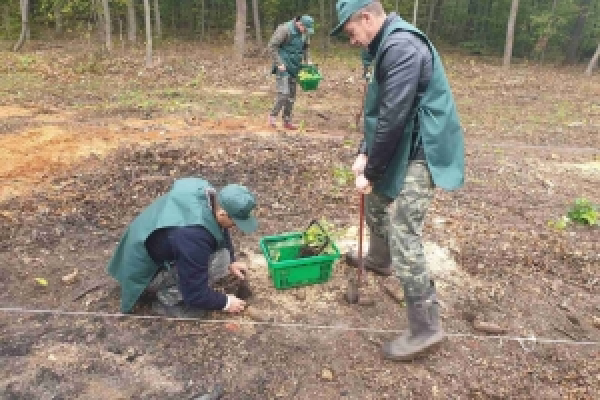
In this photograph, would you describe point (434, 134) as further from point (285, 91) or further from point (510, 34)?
point (510, 34)

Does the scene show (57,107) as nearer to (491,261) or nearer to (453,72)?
(491,261)

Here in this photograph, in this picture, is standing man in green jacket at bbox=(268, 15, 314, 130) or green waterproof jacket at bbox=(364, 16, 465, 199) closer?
green waterproof jacket at bbox=(364, 16, 465, 199)

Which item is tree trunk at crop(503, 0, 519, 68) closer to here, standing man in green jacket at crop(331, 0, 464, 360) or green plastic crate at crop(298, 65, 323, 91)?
green plastic crate at crop(298, 65, 323, 91)

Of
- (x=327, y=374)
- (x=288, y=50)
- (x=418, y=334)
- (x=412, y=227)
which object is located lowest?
(x=327, y=374)

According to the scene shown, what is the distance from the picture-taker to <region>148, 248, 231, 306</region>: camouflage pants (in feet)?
10.6

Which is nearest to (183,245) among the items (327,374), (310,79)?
(327,374)

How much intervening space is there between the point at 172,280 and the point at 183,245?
1.90 ft

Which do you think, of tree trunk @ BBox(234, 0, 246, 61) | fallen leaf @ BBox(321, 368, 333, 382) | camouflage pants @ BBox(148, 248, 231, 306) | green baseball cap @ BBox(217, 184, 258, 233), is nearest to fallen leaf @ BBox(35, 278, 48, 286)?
camouflage pants @ BBox(148, 248, 231, 306)

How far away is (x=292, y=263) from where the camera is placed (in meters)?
3.34

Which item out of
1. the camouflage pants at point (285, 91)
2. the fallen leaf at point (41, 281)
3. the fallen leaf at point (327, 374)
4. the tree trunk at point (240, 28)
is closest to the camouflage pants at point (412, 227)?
the fallen leaf at point (327, 374)

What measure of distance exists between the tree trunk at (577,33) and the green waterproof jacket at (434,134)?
23025 millimetres

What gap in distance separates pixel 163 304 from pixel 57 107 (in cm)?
721

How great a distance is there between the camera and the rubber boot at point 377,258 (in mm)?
3738

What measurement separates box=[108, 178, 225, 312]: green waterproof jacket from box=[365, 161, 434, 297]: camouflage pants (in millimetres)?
1029
